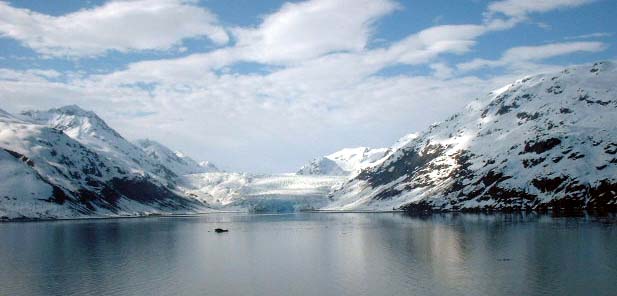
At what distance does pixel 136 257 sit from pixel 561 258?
85.6 m

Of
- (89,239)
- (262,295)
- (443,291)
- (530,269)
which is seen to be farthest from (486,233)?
(89,239)

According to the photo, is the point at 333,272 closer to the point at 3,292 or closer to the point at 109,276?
the point at 109,276

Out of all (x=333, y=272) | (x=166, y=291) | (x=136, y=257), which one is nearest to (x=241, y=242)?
(x=136, y=257)

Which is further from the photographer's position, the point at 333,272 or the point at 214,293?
the point at 333,272

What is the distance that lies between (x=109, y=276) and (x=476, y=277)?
196 feet

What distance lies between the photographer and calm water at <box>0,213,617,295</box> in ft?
253

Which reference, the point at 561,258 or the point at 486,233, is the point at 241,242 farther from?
the point at 561,258

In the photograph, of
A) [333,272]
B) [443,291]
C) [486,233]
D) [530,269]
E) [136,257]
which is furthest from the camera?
[486,233]

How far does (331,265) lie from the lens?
337 feet

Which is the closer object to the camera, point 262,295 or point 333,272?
point 262,295

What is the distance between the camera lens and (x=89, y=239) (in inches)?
6388

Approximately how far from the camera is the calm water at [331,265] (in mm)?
77188

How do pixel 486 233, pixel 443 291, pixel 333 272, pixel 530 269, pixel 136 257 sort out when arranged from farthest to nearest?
pixel 486 233 < pixel 136 257 < pixel 333 272 < pixel 530 269 < pixel 443 291

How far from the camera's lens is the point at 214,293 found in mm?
76000
